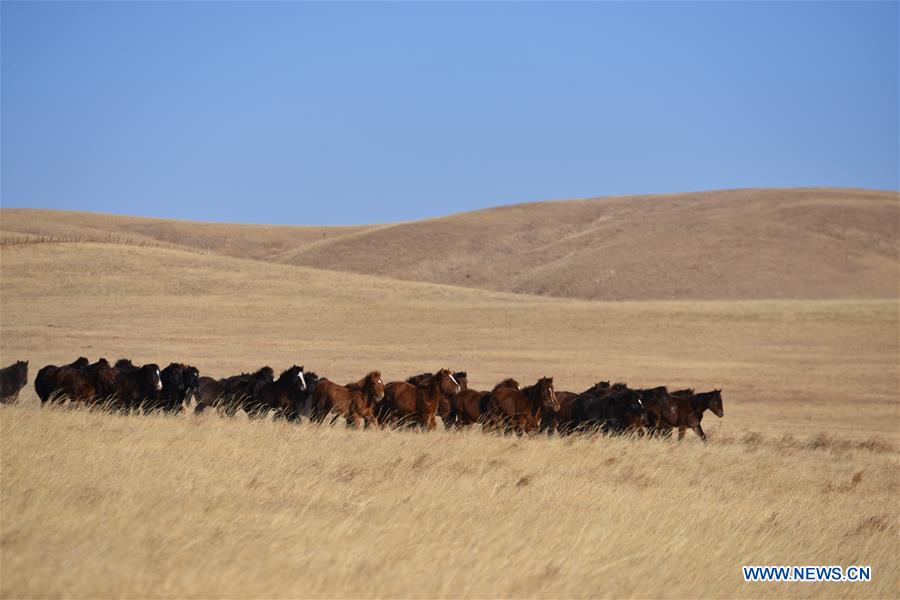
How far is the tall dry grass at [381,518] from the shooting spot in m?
6.11

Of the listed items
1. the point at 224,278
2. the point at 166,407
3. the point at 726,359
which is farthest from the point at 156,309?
the point at 166,407

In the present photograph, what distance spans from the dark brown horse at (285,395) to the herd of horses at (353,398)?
0.05 feet

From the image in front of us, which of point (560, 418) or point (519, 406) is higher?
point (519, 406)

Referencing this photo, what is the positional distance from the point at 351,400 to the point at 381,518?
28.6 feet

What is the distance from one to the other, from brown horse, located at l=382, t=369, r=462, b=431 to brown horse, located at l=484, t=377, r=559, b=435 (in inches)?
29.0

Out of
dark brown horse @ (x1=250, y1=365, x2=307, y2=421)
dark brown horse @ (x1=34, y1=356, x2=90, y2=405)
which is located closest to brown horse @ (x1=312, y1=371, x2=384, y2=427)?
dark brown horse @ (x1=250, y1=365, x2=307, y2=421)

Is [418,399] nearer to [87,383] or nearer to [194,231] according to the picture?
[87,383]

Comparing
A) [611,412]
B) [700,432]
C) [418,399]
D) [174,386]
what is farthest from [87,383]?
[700,432]

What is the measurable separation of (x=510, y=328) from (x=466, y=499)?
37.5 metres

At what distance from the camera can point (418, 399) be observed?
55.8ft

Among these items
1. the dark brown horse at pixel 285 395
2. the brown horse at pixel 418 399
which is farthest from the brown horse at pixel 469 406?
the dark brown horse at pixel 285 395

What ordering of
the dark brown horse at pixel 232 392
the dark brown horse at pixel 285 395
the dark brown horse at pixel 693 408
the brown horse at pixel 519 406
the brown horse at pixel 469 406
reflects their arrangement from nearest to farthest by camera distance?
the dark brown horse at pixel 285 395, the brown horse at pixel 519 406, the dark brown horse at pixel 232 392, the brown horse at pixel 469 406, the dark brown horse at pixel 693 408

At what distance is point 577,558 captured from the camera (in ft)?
24.0

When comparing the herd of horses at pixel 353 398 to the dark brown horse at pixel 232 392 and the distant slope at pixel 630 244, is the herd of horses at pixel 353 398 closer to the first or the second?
the dark brown horse at pixel 232 392
